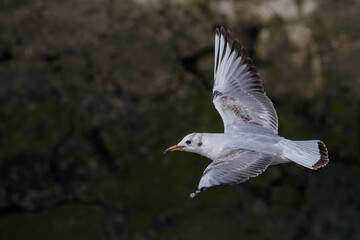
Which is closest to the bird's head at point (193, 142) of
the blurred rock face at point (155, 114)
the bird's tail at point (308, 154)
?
the bird's tail at point (308, 154)

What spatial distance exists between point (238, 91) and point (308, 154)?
1.71 ft

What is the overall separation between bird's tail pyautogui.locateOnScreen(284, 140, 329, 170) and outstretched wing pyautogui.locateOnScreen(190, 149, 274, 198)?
9 centimetres

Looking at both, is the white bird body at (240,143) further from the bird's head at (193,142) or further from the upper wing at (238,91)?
the upper wing at (238,91)

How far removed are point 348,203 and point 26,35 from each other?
1881mm

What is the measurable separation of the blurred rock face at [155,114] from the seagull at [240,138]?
0.85 m

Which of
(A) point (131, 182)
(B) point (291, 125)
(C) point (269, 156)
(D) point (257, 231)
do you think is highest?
(C) point (269, 156)

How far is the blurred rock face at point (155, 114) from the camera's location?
3762 millimetres

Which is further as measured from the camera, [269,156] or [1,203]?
[1,203]

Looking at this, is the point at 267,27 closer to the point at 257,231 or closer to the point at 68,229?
the point at 257,231

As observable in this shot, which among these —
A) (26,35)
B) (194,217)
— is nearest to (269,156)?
(194,217)

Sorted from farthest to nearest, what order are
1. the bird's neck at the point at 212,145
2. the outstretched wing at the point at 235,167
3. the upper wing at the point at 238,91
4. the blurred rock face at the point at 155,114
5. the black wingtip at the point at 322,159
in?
1. the blurred rock face at the point at 155,114
2. the upper wing at the point at 238,91
3. the bird's neck at the point at 212,145
4. the black wingtip at the point at 322,159
5. the outstretched wing at the point at 235,167

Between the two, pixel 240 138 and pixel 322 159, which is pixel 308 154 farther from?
pixel 240 138

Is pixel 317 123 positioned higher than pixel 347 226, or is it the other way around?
pixel 317 123

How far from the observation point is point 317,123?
3848 mm
